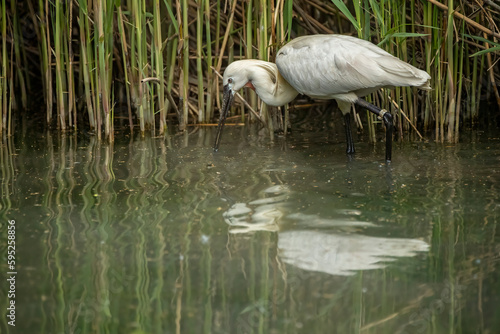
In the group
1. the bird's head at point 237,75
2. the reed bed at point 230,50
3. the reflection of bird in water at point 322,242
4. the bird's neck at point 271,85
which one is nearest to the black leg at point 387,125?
the reed bed at point 230,50

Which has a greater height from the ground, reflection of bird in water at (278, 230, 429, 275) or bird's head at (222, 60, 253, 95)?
bird's head at (222, 60, 253, 95)

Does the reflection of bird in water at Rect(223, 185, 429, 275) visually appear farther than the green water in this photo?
Yes

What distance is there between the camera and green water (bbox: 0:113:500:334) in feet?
9.37

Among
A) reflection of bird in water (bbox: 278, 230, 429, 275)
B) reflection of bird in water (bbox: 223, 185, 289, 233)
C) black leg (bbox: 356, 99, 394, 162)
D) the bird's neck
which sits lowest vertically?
reflection of bird in water (bbox: 278, 230, 429, 275)

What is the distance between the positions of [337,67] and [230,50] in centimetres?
182

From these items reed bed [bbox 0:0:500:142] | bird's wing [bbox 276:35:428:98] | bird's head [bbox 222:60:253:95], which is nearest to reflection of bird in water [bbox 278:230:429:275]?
bird's wing [bbox 276:35:428:98]

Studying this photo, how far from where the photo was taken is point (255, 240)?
3.67 m

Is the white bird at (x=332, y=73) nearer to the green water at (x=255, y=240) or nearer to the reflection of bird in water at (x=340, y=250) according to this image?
the green water at (x=255, y=240)

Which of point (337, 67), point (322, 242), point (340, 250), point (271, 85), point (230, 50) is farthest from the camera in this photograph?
point (230, 50)

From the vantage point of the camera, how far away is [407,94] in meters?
5.95

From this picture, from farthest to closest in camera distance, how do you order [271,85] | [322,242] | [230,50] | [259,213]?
[230,50], [271,85], [259,213], [322,242]

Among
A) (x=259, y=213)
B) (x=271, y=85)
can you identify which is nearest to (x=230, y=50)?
(x=271, y=85)

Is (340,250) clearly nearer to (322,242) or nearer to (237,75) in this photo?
(322,242)

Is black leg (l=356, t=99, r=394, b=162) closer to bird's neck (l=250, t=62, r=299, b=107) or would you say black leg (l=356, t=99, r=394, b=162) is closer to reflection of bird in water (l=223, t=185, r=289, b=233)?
bird's neck (l=250, t=62, r=299, b=107)
